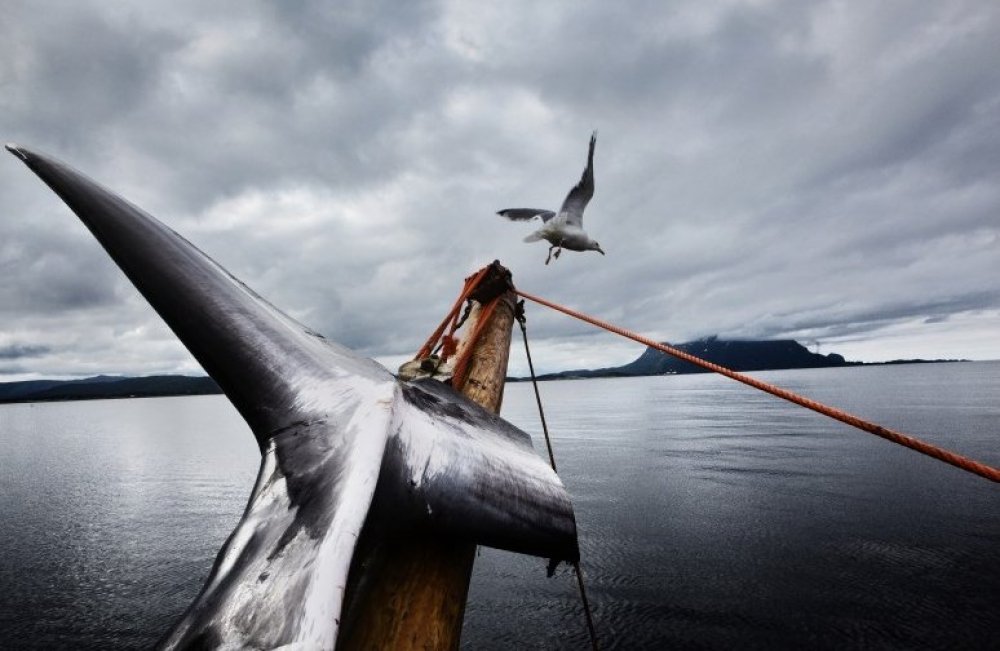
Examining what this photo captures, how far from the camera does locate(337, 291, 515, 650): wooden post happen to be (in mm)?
1637

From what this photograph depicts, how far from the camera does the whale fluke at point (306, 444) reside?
124 centimetres

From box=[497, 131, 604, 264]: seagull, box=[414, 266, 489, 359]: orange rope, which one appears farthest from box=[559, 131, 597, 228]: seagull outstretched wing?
box=[414, 266, 489, 359]: orange rope

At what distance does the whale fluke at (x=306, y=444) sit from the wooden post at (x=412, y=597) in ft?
0.73

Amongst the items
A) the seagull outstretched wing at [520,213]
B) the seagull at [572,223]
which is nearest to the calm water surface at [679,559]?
the seagull at [572,223]

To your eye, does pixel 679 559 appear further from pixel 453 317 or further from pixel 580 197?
pixel 453 317

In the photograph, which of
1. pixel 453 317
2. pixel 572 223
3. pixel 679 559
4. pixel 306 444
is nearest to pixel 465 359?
pixel 453 317

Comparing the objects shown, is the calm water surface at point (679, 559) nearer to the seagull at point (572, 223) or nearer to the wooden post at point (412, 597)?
the seagull at point (572, 223)

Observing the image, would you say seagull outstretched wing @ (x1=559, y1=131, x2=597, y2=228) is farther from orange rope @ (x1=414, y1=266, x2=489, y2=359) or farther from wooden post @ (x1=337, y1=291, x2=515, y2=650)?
wooden post @ (x1=337, y1=291, x2=515, y2=650)

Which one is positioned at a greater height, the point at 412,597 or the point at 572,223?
the point at 572,223

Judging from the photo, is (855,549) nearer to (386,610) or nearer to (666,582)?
(666,582)

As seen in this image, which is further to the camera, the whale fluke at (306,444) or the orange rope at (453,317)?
the orange rope at (453,317)

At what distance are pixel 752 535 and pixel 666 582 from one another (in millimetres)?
5602

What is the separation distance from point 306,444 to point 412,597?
703mm

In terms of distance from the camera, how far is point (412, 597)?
1.76m
